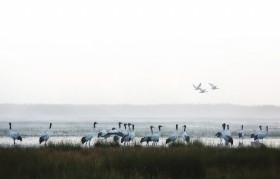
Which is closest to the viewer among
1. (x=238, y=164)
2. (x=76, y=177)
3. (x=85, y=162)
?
(x=76, y=177)

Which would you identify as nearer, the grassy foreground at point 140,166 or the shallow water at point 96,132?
the grassy foreground at point 140,166

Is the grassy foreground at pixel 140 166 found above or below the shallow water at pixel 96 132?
above

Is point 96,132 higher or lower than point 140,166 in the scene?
lower

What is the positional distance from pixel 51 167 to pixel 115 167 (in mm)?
1746

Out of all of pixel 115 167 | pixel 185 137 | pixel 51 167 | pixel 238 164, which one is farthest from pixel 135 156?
pixel 185 137

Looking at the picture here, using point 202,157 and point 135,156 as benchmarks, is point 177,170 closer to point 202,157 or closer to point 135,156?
point 135,156

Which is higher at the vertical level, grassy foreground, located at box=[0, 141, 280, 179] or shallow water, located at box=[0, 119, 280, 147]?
grassy foreground, located at box=[0, 141, 280, 179]

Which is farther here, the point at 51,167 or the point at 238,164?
the point at 238,164

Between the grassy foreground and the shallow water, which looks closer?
the grassy foreground

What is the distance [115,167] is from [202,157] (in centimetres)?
332

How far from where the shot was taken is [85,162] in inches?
451

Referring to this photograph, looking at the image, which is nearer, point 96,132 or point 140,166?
point 140,166

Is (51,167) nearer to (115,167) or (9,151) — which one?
(115,167)

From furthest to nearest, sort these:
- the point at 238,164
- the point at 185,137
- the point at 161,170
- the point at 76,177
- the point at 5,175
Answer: the point at 185,137
the point at 238,164
the point at 161,170
the point at 5,175
the point at 76,177
